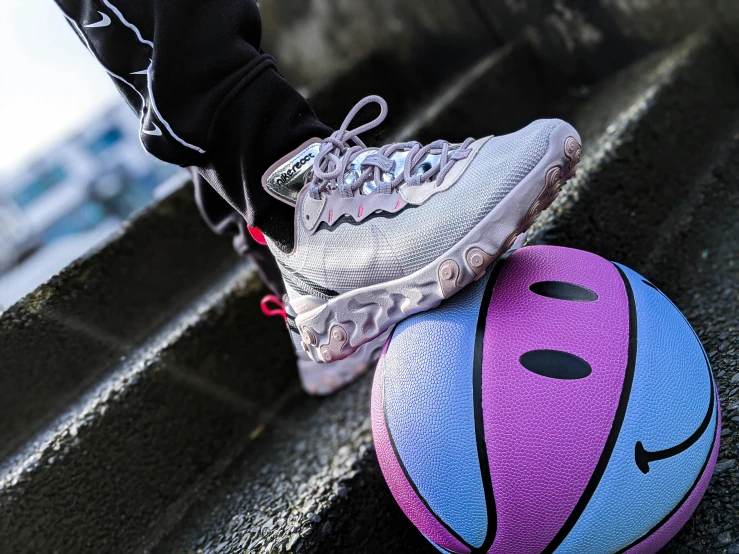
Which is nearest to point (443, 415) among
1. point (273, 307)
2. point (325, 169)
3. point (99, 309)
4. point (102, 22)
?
point (325, 169)

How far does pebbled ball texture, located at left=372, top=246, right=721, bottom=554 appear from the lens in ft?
3.02

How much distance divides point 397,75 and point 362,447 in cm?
233

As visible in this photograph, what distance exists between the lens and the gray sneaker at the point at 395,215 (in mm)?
1017

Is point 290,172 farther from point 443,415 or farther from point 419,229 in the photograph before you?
point 443,415

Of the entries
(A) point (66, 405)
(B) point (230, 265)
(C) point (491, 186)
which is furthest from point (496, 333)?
(B) point (230, 265)

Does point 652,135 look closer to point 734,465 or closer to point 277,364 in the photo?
point 734,465

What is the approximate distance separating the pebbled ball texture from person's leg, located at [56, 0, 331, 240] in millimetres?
420

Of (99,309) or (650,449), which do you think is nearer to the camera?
(650,449)

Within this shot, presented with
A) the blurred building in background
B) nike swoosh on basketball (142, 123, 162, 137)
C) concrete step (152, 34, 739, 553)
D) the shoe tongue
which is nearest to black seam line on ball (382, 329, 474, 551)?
concrete step (152, 34, 739, 553)

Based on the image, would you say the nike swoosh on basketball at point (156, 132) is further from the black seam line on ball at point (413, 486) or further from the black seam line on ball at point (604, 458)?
the black seam line on ball at point (604, 458)

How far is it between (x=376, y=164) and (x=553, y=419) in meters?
0.49

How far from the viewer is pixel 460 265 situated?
1030mm

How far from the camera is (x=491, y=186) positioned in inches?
40.2

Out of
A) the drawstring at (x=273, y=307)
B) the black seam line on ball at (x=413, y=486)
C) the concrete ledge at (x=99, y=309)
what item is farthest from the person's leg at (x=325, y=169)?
the concrete ledge at (x=99, y=309)
